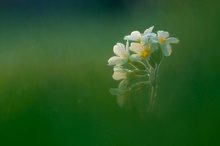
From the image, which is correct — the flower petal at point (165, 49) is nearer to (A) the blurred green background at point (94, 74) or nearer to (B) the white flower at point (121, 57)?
(B) the white flower at point (121, 57)

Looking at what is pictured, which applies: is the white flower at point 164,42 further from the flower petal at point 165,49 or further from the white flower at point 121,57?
the white flower at point 121,57

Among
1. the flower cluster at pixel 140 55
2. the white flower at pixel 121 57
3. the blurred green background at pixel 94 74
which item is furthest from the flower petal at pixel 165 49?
the blurred green background at pixel 94 74

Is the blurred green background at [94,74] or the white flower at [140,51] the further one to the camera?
the blurred green background at [94,74]

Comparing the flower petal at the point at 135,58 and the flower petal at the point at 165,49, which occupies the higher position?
the flower petal at the point at 165,49

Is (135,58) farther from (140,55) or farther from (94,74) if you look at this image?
(94,74)

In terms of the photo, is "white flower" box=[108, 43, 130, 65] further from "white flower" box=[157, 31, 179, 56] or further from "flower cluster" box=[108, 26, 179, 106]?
"white flower" box=[157, 31, 179, 56]

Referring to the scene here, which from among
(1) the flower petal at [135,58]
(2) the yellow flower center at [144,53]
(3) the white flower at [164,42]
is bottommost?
(1) the flower petal at [135,58]

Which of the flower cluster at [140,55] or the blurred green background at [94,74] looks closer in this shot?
the flower cluster at [140,55]

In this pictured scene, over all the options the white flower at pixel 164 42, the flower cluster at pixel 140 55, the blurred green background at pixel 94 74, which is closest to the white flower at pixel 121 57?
the flower cluster at pixel 140 55

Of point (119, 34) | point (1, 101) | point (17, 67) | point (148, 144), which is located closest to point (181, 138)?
point (148, 144)
